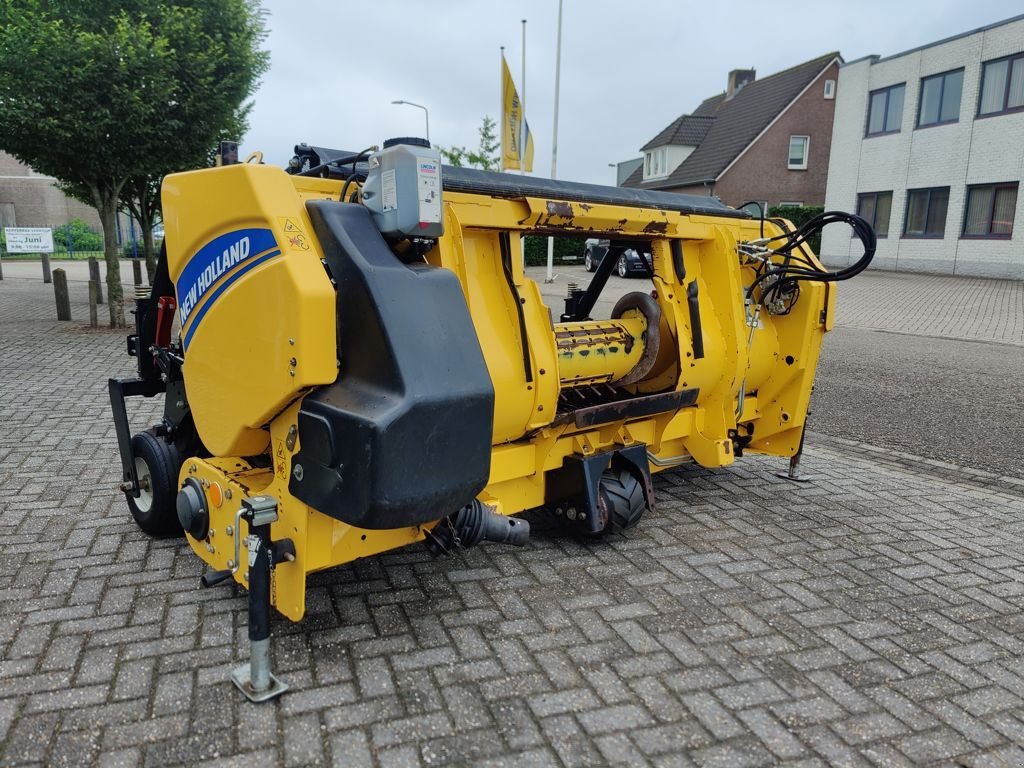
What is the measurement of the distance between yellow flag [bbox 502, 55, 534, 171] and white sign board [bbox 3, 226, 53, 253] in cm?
2161

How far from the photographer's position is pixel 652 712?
2.49 meters

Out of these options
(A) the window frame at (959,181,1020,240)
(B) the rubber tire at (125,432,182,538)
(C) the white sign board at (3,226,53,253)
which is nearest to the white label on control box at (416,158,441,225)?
(B) the rubber tire at (125,432,182,538)

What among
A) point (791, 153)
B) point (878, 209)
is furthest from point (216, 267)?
point (791, 153)

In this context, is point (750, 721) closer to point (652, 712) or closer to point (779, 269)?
point (652, 712)

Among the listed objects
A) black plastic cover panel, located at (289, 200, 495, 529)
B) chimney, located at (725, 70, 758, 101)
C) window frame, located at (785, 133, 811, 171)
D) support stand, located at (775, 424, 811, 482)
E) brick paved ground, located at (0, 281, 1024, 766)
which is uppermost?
chimney, located at (725, 70, 758, 101)

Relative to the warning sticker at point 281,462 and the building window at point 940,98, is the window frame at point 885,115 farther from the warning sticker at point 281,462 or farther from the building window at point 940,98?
the warning sticker at point 281,462

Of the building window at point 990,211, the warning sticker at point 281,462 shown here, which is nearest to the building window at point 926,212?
the building window at point 990,211

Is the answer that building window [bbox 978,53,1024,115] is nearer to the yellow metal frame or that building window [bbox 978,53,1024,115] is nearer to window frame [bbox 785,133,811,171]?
window frame [bbox 785,133,811,171]

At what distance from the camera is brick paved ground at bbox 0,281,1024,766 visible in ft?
7.65

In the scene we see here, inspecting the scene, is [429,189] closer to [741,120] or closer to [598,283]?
[598,283]

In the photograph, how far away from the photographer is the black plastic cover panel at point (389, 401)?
229 cm

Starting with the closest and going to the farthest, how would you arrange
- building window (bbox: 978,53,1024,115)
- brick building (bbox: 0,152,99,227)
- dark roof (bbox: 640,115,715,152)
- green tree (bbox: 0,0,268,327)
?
green tree (bbox: 0,0,268,327)
building window (bbox: 978,53,1024,115)
dark roof (bbox: 640,115,715,152)
brick building (bbox: 0,152,99,227)

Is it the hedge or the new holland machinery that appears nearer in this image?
the new holland machinery

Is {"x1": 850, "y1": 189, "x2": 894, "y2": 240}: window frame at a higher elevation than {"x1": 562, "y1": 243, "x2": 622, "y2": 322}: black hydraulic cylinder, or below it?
higher
